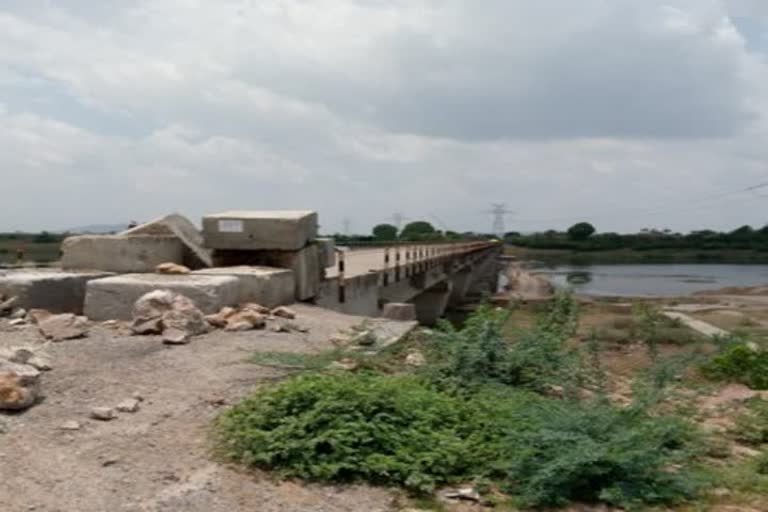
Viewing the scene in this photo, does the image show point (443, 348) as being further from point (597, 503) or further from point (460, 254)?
point (460, 254)

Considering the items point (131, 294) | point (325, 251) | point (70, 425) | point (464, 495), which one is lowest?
point (464, 495)

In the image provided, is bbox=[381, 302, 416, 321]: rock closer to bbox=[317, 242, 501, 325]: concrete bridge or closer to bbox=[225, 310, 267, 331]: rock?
bbox=[317, 242, 501, 325]: concrete bridge

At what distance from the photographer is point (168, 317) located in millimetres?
7016

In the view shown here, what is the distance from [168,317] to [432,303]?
1042 inches

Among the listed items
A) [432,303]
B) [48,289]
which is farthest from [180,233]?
[432,303]

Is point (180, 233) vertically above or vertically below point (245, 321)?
above

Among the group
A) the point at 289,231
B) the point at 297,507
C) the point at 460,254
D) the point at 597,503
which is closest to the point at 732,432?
the point at 597,503

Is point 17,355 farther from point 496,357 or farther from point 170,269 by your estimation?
point 496,357

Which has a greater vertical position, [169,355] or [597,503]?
[169,355]

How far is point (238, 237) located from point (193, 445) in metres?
5.70

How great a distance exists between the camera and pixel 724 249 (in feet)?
359

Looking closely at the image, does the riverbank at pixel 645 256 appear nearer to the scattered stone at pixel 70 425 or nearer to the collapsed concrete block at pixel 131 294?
the collapsed concrete block at pixel 131 294

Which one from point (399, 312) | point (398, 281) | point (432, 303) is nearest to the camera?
point (399, 312)

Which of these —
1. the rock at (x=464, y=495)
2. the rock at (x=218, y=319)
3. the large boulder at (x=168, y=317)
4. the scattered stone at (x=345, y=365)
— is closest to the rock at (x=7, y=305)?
the large boulder at (x=168, y=317)
